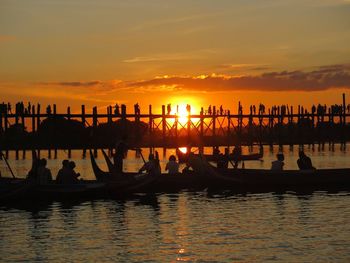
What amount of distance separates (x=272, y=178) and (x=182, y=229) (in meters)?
11.1

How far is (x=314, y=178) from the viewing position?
3419 centimetres

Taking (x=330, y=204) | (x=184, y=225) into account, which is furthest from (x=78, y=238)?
(x=330, y=204)

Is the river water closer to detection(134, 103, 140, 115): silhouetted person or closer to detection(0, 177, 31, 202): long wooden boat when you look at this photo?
detection(0, 177, 31, 202): long wooden boat

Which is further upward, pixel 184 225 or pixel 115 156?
pixel 115 156

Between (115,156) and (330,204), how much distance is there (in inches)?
339

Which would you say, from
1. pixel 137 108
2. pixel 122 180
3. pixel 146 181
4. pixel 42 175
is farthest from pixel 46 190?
pixel 137 108

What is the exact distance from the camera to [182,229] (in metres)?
23.7

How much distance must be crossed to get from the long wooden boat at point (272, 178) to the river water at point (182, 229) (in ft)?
5.46

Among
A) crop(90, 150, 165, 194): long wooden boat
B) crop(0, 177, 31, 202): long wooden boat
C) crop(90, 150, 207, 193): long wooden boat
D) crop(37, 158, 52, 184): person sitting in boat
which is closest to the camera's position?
crop(0, 177, 31, 202): long wooden boat

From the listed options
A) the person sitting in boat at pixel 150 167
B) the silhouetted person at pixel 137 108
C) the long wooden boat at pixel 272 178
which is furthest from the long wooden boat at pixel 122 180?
the silhouetted person at pixel 137 108

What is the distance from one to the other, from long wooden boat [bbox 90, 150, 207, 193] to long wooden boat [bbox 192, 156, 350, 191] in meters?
0.55

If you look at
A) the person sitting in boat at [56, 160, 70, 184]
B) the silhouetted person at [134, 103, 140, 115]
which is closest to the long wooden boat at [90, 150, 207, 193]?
the person sitting in boat at [56, 160, 70, 184]

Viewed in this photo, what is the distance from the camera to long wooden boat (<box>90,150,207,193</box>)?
1244 inches

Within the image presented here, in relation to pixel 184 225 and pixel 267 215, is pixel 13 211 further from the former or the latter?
pixel 267 215
